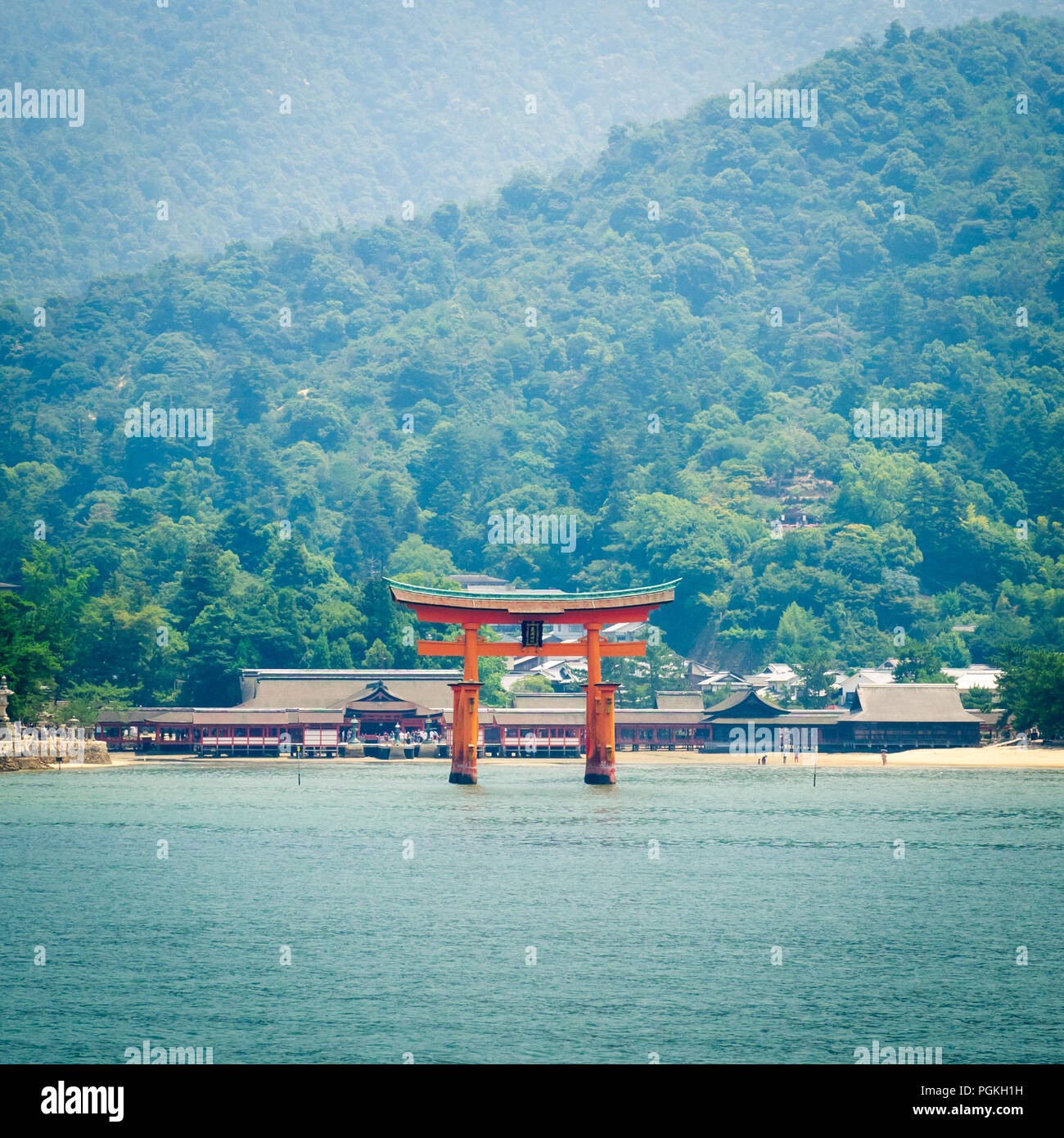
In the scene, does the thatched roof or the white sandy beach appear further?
the thatched roof

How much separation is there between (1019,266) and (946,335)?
1320 centimetres

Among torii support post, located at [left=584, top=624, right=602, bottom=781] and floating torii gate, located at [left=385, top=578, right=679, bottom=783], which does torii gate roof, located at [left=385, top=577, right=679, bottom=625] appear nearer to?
floating torii gate, located at [left=385, top=578, right=679, bottom=783]

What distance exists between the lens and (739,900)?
37.4 metres

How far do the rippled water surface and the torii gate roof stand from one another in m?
7.96

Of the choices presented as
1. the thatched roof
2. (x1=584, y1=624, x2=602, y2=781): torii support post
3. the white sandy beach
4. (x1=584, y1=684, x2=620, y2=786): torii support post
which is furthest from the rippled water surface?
the thatched roof

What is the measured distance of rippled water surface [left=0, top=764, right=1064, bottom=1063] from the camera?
25000 millimetres

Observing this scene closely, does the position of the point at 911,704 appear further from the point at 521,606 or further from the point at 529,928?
the point at 529,928

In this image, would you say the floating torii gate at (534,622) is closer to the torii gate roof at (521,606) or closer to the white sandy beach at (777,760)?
the torii gate roof at (521,606)

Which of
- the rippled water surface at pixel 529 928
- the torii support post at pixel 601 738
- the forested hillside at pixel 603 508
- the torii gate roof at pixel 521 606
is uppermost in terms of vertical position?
the forested hillside at pixel 603 508

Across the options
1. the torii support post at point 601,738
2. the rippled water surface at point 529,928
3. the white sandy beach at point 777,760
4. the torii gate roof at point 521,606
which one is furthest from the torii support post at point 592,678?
the white sandy beach at point 777,760

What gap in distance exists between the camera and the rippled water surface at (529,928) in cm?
2500

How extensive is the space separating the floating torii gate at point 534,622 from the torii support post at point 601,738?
3 centimetres

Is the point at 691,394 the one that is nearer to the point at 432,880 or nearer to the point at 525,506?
the point at 525,506

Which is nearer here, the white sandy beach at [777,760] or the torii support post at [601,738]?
the torii support post at [601,738]
